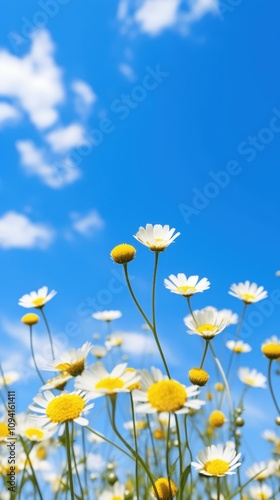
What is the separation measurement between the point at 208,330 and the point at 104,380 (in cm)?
38

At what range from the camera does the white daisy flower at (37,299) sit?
1975 mm

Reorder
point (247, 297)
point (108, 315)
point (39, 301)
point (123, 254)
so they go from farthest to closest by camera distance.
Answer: point (108, 315)
point (247, 297)
point (39, 301)
point (123, 254)

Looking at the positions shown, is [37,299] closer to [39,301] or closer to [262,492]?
[39,301]

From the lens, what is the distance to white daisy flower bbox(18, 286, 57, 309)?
197cm

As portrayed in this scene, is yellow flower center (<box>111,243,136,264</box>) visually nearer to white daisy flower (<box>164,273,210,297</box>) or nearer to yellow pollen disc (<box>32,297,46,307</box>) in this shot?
white daisy flower (<box>164,273,210,297</box>)

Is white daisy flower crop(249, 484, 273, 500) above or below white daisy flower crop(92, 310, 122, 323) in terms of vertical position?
below

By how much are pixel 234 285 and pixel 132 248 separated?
107cm

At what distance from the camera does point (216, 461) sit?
120cm

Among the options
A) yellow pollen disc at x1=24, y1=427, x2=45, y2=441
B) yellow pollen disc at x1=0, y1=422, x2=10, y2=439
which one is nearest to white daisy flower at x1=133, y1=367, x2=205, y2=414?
yellow pollen disc at x1=24, y1=427, x2=45, y2=441

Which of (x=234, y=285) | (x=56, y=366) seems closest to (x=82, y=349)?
(x=56, y=366)

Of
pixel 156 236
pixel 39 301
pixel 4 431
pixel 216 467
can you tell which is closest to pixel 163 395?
pixel 216 467

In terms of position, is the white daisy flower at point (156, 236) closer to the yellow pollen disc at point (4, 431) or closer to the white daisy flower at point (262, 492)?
the yellow pollen disc at point (4, 431)

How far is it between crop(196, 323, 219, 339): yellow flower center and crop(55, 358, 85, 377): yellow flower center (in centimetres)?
28

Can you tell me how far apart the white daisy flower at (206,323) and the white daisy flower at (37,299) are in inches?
31.0
